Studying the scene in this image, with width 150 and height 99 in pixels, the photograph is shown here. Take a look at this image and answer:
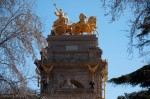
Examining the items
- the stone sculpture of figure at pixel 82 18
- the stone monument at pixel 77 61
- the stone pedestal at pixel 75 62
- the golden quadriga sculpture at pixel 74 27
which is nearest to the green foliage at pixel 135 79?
the stone monument at pixel 77 61

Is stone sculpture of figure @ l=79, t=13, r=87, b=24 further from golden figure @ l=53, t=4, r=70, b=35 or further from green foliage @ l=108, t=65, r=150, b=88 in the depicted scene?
green foliage @ l=108, t=65, r=150, b=88

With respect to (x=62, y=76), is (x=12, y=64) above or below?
below

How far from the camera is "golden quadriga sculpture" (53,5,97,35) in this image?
67.3 meters

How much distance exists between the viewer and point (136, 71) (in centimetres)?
3172

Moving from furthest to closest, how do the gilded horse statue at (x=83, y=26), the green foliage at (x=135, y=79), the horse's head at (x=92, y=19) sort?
the horse's head at (x=92, y=19) → the gilded horse statue at (x=83, y=26) → the green foliage at (x=135, y=79)

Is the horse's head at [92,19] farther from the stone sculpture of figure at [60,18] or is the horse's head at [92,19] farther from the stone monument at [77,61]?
the stone sculpture of figure at [60,18]

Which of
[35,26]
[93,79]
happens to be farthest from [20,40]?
[93,79]

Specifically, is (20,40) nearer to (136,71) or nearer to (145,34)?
(145,34)

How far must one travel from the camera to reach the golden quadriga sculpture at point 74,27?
67.3 m

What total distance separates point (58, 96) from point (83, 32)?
→ 17.6m

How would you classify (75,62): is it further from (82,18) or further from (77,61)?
(82,18)

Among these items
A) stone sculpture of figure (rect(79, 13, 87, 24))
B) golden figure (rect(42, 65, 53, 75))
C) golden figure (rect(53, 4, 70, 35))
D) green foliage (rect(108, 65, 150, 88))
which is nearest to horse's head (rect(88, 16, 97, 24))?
stone sculpture of figure (rect(79, 13, 87, 24))

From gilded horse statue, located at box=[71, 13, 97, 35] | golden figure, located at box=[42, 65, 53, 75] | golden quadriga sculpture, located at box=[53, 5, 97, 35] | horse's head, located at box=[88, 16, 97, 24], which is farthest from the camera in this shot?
horse's head, located at box=[88, 16, 97, 24]

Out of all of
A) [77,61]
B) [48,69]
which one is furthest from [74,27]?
[48,69]
